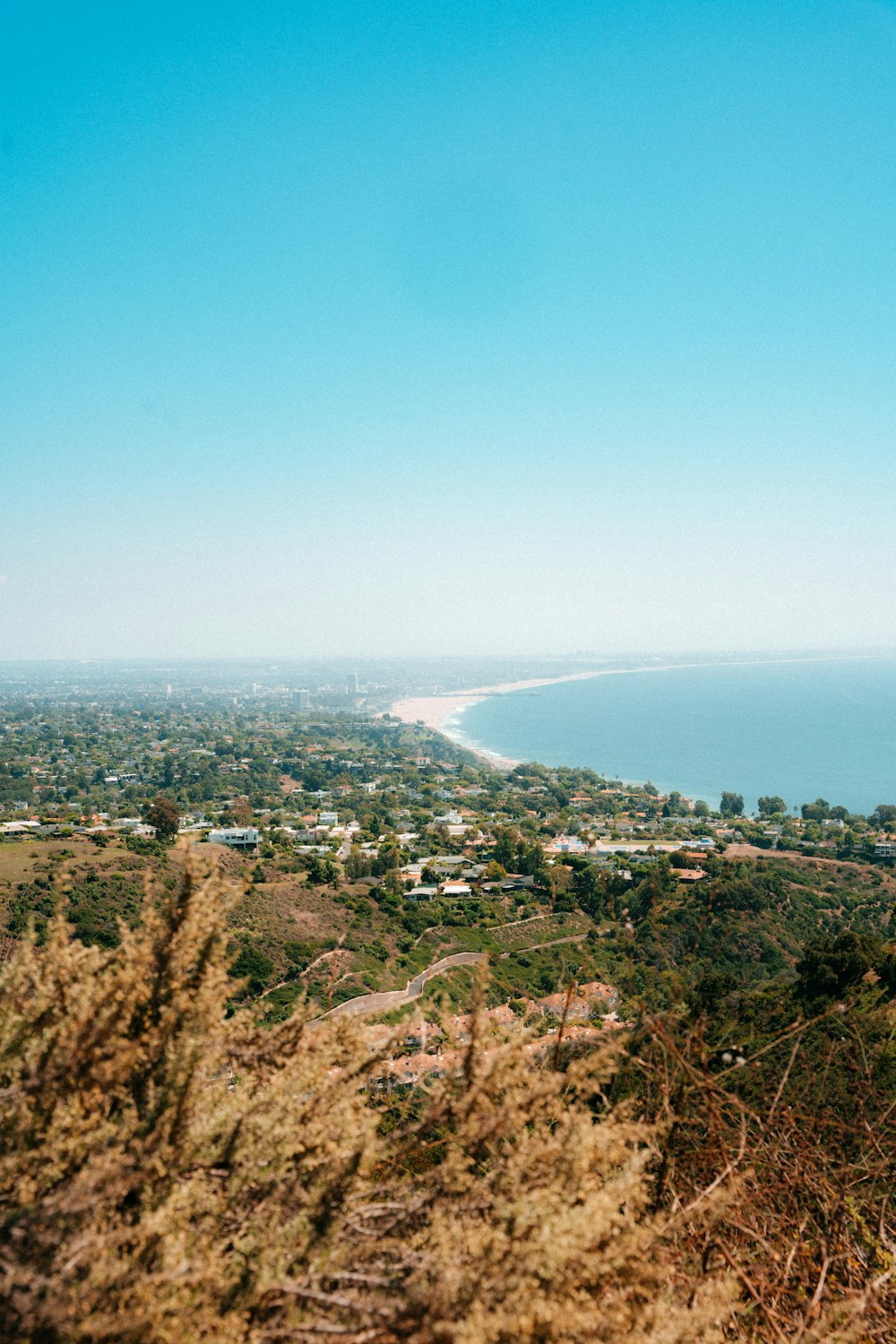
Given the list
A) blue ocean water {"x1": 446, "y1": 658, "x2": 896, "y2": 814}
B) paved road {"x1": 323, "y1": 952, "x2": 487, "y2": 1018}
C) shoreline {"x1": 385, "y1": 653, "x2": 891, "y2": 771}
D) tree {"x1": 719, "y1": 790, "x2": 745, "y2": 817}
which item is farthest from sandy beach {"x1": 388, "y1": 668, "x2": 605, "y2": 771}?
paved road {"x1": 323, "y1": 952, "x2": 487, "y2": 1018}

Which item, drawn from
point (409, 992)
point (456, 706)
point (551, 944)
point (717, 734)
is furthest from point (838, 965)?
point (456, 706)

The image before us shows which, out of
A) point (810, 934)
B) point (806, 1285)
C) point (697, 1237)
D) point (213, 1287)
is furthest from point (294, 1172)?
point (810, 934)

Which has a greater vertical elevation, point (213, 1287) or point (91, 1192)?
point (91, 1192)

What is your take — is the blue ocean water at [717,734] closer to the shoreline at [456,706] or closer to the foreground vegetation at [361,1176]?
the shoreline at [456,706]

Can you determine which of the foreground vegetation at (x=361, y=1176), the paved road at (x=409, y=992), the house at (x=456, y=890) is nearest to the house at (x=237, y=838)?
the house at (x=456, y=890)

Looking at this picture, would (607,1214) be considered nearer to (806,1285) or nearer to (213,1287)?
(213,1287)

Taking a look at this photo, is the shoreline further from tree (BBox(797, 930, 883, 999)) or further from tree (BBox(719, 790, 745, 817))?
tree (BBox(797, 930, 883, 999))
